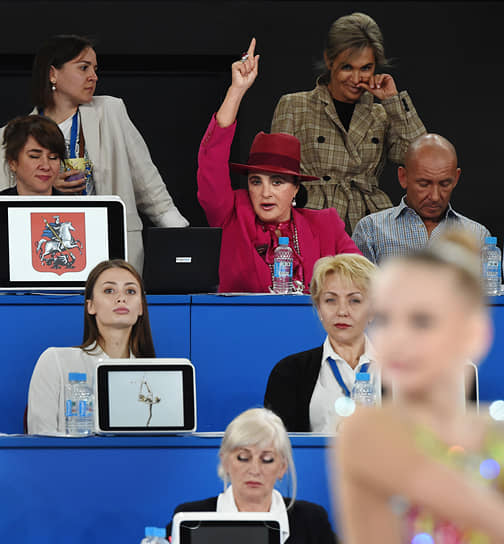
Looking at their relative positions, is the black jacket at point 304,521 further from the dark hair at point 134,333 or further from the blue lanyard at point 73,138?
the blue lanyard at point 73,138

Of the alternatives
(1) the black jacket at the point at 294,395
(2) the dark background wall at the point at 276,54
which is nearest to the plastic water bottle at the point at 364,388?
(1) the black jacket at the point at 294,395

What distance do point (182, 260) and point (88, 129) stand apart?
2.87 feet

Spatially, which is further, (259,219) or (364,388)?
(259,219)

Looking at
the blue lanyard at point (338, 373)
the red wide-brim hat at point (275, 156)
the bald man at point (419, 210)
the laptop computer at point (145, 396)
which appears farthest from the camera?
the bald man at point (419, 210)

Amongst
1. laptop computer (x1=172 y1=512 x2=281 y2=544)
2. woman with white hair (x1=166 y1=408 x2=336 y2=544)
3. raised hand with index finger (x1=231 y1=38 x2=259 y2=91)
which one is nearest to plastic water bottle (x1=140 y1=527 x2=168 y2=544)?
woman with white hair (x1=166 y1=408 x2=336 y2=544)

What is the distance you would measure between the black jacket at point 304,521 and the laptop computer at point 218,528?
852 mm

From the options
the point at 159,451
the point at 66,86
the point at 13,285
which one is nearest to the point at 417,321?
the point at 159,451

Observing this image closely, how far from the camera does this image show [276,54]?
591 cm

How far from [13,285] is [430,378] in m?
3.03

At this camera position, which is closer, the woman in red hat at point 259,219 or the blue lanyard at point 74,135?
the woman in red hat at point 259,219

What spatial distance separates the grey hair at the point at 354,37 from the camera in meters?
4.02

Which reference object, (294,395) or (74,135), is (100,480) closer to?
(294,395)

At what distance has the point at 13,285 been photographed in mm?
3188

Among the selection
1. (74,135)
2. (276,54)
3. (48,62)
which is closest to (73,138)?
(74,135)
